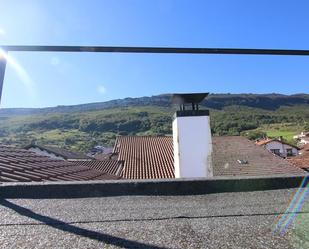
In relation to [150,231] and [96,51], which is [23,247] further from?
[96,51]

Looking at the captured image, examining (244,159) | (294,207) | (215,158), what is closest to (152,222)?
(294,207)

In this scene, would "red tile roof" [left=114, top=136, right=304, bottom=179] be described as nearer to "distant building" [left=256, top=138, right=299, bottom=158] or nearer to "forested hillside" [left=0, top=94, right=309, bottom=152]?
"distant building" [left=256, top=138, right=299, bottom=158]

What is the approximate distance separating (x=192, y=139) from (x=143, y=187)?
5299 mm

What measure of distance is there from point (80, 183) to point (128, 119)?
79.6 m

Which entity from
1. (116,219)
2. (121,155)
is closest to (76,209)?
(116,219)

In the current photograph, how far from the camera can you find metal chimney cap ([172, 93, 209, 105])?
7.93 metres

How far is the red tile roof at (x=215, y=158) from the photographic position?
10.1m

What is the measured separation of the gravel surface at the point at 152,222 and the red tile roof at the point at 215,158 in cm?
743

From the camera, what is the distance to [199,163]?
7.60 meters

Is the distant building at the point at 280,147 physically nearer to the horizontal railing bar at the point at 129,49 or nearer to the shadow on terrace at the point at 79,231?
the horizontal railing bar at the point at 129,49

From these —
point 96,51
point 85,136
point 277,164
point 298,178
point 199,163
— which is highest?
point 96,51

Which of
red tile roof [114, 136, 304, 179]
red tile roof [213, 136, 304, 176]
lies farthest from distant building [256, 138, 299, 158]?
red tile roof [213, 136, 304, 176]

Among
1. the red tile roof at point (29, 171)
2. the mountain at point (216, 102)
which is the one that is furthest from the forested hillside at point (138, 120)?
the red tile roof at point (29, 171)

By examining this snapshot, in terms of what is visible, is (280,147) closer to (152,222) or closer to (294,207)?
(294,207)
